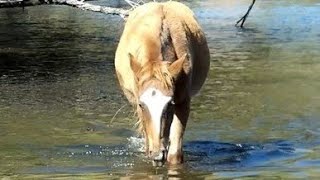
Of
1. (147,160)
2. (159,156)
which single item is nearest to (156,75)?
(159,156)

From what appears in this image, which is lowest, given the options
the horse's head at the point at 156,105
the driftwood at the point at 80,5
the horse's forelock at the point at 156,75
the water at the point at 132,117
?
the water at the point at 132,117

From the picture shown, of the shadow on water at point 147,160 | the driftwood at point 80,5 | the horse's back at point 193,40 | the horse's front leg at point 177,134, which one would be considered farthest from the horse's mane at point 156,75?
the driftwood at point 80,5

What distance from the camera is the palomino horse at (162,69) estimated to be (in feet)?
20.2

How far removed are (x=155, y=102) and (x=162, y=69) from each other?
364 mm

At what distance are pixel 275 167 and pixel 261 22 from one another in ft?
57.7

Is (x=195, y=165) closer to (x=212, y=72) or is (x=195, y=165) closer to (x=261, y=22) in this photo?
(x=212, y=72)

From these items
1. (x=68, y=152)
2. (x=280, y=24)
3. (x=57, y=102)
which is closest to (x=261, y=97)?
(x=57, y=102)

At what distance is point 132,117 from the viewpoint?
416 inches

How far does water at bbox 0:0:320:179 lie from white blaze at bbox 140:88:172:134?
1149 millimetres

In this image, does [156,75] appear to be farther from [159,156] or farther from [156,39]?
[156,39]

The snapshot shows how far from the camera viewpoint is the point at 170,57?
703 cm

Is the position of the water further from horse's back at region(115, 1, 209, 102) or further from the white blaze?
the white blaze

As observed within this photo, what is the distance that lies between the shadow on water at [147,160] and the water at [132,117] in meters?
0.01

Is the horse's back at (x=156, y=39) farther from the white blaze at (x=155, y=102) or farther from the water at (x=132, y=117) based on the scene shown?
the water at (x=132, y=117)
